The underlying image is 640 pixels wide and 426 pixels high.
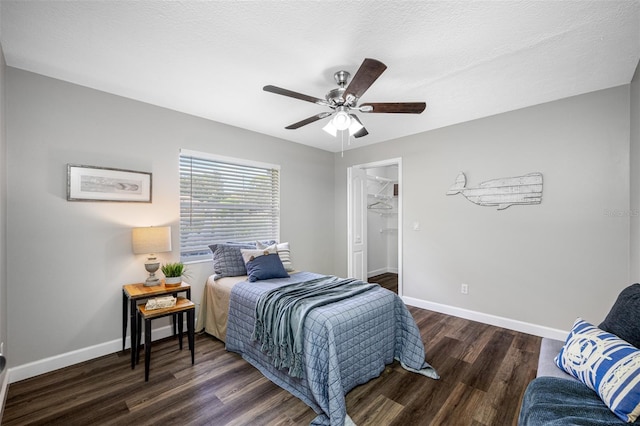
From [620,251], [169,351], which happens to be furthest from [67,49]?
[620,251]

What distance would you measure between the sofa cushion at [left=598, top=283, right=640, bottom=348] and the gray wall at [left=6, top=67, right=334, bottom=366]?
3.58 meters

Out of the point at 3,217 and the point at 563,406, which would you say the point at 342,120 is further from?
the point at 3,217

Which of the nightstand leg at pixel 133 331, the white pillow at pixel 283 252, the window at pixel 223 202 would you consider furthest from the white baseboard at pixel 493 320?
the nightstand leg at pixel 133 331

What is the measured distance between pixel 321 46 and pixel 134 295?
103 inches

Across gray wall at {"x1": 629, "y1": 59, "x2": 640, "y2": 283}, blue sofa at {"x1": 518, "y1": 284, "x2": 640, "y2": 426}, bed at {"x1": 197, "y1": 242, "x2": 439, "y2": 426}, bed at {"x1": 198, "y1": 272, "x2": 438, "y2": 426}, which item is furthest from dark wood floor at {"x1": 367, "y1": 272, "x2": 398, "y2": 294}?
blue sofa at {"x1": 518, "y1": 284, "x2": 640, "y2": 426}

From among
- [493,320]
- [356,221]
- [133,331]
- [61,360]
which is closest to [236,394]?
[133,331]

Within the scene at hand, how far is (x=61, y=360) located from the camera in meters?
2.44

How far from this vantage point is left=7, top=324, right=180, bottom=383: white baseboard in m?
2.25

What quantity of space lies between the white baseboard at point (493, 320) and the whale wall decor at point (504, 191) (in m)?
1.36

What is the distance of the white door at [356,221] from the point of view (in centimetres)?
480

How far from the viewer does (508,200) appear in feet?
10.6

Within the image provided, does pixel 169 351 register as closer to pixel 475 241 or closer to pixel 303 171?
pixel 303 171

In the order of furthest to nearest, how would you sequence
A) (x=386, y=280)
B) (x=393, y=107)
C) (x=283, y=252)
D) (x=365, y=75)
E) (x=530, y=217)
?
(x=386, y=280)
(x=283, y=252)
(x=530, y=217)
(x=393, y=107)
(x=365, y=75)

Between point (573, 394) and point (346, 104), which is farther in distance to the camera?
point (346, 104)
